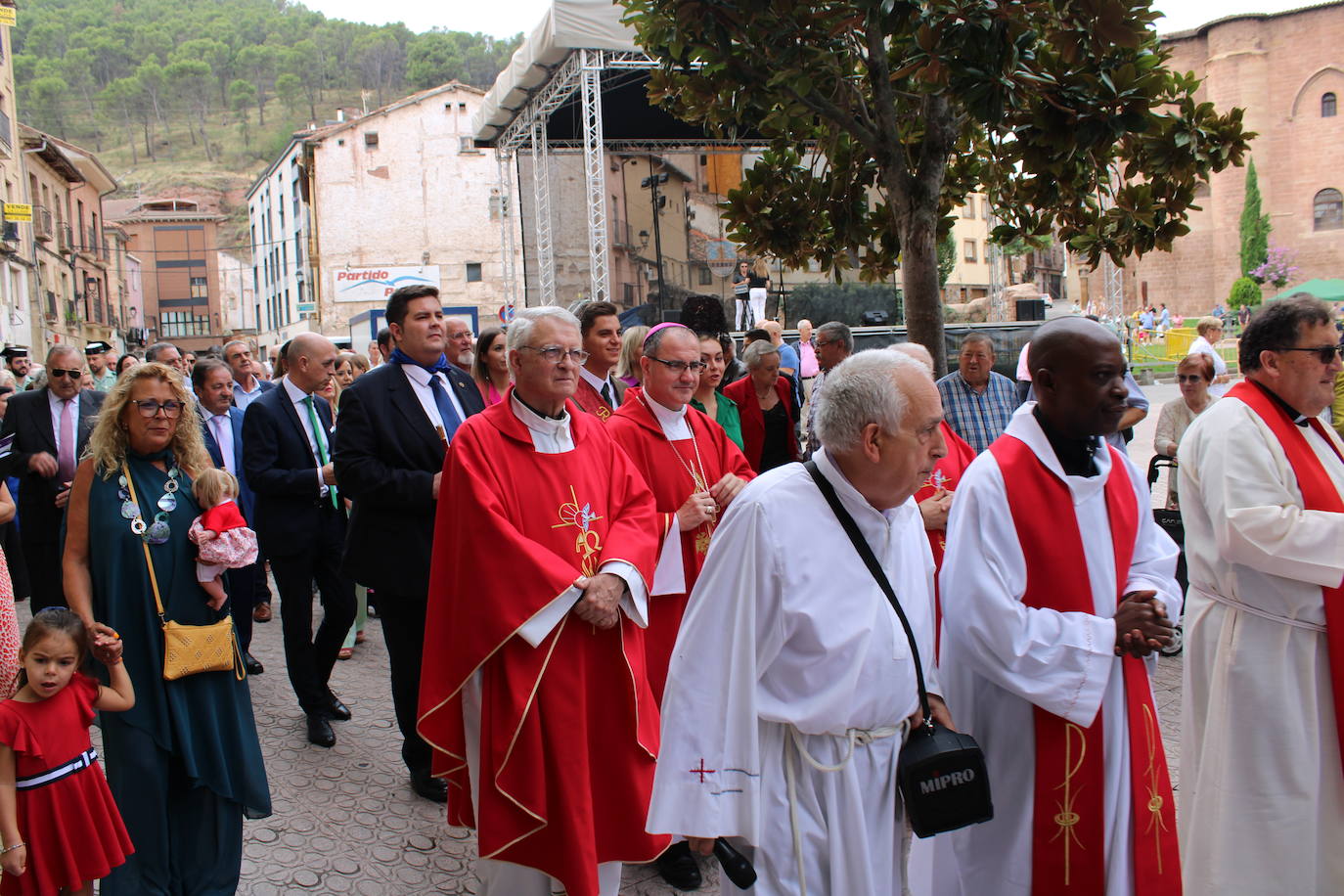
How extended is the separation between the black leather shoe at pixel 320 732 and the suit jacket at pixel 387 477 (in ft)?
4.10

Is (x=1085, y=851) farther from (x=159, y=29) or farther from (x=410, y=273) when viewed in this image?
(x=159, y=29)

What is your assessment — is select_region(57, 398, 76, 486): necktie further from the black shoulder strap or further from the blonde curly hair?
the black shoulder strap

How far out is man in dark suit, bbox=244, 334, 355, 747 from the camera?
5523 mm

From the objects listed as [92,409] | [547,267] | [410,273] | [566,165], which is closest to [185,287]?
[410,273]

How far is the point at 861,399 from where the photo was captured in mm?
2512

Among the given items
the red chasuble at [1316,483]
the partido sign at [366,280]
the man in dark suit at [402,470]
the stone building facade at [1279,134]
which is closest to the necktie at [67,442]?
the man in dark suit at [402,470]

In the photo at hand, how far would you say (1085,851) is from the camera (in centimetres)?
283

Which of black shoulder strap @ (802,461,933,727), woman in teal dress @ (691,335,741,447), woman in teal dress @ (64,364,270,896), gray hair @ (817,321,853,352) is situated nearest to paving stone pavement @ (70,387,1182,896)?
woman in teal dress @ (64,364,270,896)

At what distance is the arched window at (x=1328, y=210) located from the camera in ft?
177

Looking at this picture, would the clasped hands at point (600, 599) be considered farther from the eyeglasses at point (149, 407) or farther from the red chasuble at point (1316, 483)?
the red chasuble at point (1316, 483)

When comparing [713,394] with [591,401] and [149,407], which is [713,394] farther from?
[149,407]

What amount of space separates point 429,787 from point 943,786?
118 inches

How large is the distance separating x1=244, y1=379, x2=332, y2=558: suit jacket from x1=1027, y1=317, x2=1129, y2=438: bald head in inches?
156

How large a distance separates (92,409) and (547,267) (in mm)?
15426
